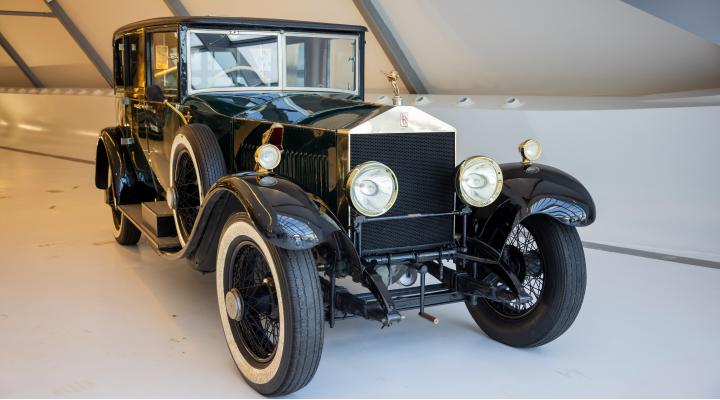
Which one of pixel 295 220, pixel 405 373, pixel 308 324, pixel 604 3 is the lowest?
pixel 405 373

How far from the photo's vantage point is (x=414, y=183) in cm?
309

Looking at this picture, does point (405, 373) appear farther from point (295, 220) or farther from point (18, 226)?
point (18, 226)

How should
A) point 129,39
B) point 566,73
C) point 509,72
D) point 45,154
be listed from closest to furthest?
1. point 129,39
2. point 566,73
3. point 509,72
4. point 45,154

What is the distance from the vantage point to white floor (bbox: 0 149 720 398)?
288 cm

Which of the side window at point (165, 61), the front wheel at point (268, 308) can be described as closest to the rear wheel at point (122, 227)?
the side window at point (165, 61)

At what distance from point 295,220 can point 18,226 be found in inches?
158

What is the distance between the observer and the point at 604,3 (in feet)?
17.3

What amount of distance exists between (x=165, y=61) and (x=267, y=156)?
1.62m

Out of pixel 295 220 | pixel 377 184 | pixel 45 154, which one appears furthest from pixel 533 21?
pixel 45 154

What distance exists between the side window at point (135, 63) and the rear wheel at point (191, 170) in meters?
0.88

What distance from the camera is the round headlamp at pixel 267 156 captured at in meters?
2.85

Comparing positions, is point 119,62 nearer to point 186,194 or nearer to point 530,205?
point 186,194

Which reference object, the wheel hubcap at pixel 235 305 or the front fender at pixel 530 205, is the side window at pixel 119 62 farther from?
the front fender at pixel 530 205

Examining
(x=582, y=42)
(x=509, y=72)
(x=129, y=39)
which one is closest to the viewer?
(x=129, y=39)
